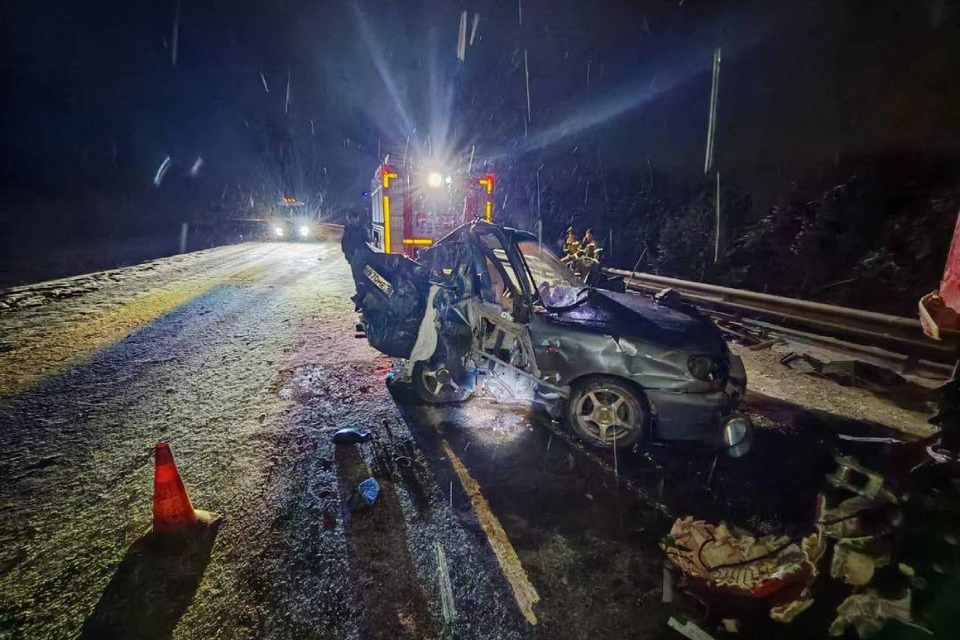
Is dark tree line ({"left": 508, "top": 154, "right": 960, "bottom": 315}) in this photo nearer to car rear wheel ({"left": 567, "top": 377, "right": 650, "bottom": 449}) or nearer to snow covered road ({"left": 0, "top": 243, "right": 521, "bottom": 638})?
car rear wheel ({"left": 567, "top": 377, "right": 650, "bottom": 449})

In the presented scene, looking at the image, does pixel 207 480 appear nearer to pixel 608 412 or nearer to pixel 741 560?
pixel 608 412

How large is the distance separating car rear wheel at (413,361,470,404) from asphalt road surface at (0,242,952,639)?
18cm

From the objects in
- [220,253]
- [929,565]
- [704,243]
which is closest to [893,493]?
[929,565]

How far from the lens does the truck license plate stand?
18.2ft

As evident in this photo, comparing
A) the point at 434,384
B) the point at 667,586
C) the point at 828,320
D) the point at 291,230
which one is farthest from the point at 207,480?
the point at 291,230

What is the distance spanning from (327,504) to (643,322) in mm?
2840

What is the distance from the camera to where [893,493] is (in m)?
1.94

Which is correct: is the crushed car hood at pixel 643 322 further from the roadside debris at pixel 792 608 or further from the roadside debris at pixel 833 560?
the roadside debris at pixel 792 608

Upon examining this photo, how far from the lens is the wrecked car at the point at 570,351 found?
128 inches

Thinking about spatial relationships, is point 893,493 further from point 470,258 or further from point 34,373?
point 34,373

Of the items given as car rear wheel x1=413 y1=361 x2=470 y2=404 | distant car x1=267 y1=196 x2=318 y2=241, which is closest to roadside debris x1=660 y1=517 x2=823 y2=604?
car rear wheel x1=413 y1=361 x2=470 y2=404

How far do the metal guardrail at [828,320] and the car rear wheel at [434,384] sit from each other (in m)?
3.35

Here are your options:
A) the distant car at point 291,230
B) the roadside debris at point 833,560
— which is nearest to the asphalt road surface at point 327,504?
the roadside debris at point 833,560

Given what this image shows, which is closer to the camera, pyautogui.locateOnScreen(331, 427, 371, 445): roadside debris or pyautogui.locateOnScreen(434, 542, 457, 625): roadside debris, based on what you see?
pyautogui.locateOnScreen(434, 542, 457, 625): roadside debris
